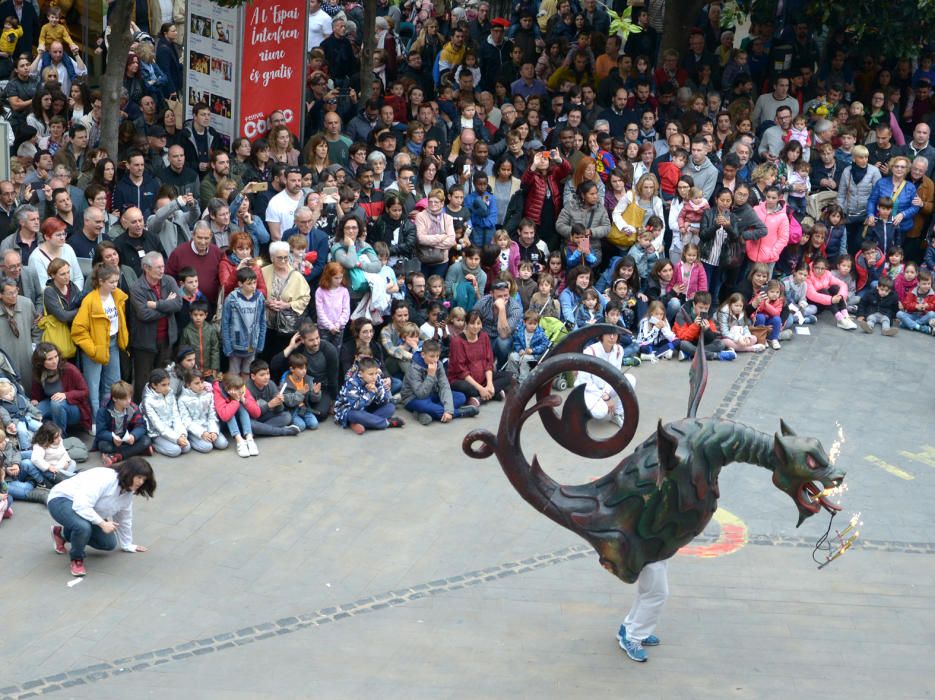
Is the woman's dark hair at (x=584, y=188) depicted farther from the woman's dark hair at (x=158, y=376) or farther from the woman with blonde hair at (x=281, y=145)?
the woman's dark hair at (x=158, y=376)

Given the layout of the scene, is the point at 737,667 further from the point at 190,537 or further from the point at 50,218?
the point at 50,218

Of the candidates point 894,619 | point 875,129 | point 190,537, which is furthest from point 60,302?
point 875,129

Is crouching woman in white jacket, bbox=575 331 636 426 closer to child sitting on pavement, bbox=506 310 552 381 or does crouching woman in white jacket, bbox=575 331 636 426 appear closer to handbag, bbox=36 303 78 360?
child sitting on pavement, bbox=506 310 552 381

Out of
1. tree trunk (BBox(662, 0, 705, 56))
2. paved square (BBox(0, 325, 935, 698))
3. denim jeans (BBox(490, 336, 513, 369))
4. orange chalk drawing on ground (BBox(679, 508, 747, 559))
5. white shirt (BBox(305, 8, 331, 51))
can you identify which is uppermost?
tree trunk (BBox(662, 0, 705, 56))

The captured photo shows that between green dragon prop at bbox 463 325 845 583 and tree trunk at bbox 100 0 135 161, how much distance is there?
7188 millimetres

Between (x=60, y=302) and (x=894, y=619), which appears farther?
(x=60, y=302)

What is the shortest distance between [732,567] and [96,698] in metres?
5.14

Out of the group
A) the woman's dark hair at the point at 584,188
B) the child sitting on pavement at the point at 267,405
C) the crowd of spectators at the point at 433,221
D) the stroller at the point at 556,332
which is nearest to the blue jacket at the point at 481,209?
the crowd of spectators at the point at 433,221

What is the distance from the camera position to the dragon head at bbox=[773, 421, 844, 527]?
1023 cm

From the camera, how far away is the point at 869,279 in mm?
18766

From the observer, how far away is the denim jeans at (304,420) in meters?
14.6

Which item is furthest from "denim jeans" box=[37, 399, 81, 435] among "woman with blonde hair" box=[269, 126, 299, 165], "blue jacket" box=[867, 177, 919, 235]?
"blue jacket" box=[867, 177, 919, 235]

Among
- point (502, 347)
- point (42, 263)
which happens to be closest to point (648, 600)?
point (502, 347)

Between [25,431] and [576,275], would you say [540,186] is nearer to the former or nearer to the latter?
[576,275]
